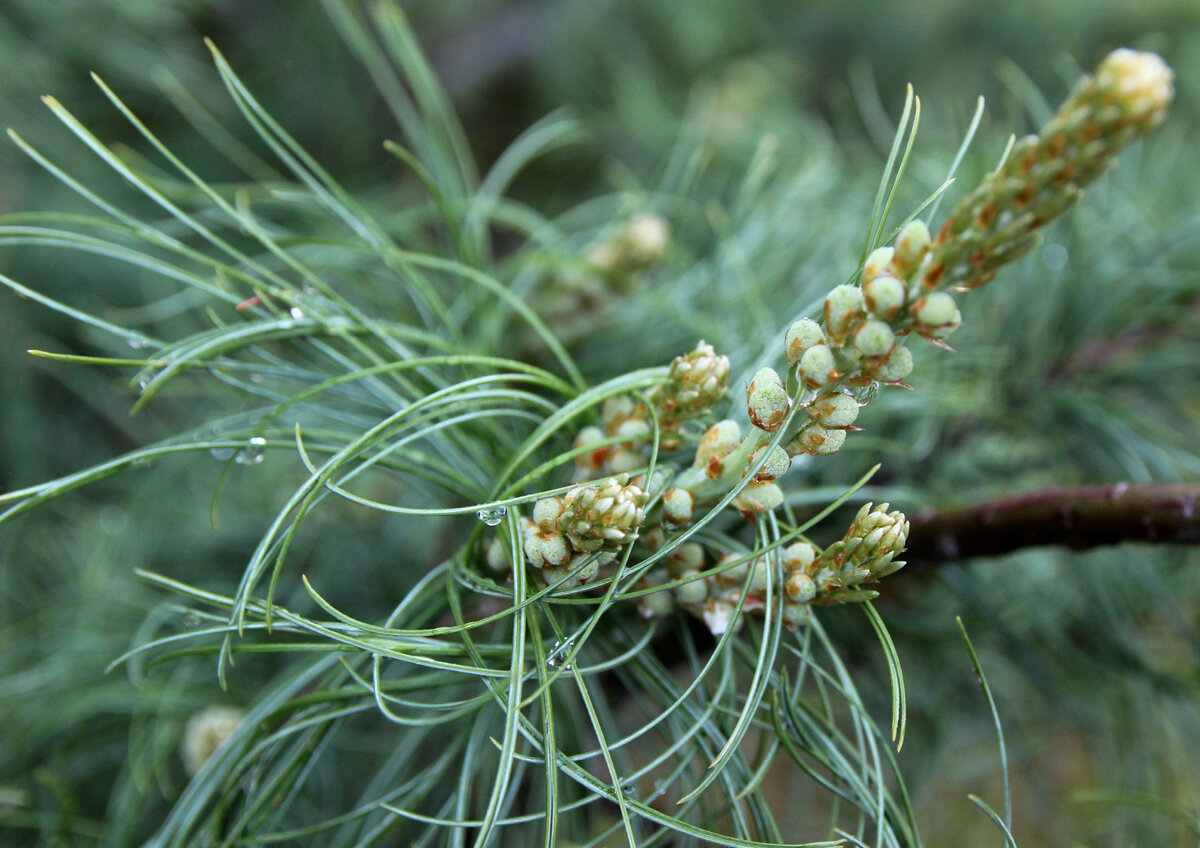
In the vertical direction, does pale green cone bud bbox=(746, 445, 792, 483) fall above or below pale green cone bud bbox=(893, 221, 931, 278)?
below

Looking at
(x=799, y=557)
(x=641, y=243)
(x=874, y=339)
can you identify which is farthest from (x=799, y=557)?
(x=641, y=243)

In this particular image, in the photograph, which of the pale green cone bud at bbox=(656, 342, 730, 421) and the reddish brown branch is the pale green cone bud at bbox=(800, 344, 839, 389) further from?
the reddish brown branch

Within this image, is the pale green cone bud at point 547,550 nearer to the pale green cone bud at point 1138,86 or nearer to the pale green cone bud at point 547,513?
the pale green cone bud at point 547,513

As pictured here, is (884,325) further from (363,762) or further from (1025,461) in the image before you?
(363,762)

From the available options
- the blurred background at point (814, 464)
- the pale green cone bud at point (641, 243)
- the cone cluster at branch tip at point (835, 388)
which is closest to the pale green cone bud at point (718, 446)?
the cone cluster at branch tip at point (835, 388)

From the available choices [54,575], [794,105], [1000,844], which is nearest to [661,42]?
[794,105]

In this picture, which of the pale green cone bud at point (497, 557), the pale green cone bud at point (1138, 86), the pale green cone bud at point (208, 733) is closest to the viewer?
the pale green cone bud at point (1138, 86)

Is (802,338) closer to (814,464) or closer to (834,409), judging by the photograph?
(834,409)

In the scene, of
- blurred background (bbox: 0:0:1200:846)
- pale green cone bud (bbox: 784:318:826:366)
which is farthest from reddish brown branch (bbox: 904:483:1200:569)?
pale green cone bud (bbox: 784:318:826:366)
